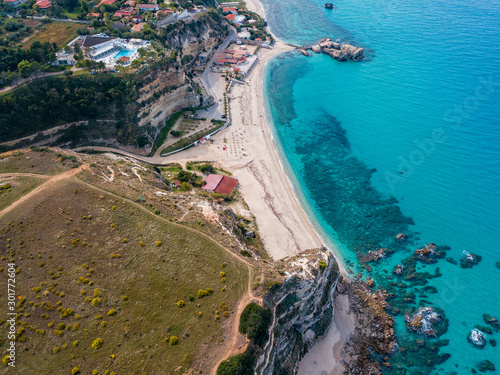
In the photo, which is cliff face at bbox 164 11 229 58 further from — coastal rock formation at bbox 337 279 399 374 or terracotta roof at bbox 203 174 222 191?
coastal rock formation at bbox 337 279 399 374

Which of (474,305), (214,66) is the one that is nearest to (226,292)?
(474,305)

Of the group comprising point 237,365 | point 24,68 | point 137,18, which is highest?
point 137,18

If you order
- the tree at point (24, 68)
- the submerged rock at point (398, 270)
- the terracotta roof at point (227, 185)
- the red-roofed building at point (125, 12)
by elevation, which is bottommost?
the submerged rock at point (398, 270)

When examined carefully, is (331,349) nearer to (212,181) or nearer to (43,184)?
(212,181)

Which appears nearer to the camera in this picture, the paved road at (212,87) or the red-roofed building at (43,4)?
the paved road at (212,87)

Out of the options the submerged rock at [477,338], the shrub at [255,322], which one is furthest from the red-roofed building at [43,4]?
the submerged rock at [477,338]

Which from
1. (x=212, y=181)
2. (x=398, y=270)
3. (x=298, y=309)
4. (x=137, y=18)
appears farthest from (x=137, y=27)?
(x=398, y=270)

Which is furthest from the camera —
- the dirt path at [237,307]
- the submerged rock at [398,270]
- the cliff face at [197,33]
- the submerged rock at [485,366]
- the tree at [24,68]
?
the cliff face at [197,33]

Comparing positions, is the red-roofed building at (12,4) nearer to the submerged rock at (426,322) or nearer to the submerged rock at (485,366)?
the submerged rock at (426,322)
